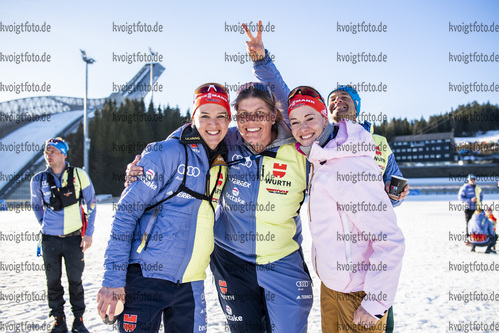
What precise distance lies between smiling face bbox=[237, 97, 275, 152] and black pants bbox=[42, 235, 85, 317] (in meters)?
3.15

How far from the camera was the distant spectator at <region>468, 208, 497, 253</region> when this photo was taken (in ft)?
26.6

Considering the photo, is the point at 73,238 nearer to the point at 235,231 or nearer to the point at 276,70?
the point at 235,231

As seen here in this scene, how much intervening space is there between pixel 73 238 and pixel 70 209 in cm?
40

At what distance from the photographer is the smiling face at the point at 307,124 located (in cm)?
231

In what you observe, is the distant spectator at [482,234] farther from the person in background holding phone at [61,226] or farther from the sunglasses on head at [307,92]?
the person in background holding phone at [61,226]

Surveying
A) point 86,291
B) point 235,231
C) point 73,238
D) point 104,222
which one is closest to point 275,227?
point 235,231

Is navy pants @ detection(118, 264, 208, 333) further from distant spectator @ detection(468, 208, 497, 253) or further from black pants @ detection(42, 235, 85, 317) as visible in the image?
distant spectator @ detection(468, 208, 497, 253)

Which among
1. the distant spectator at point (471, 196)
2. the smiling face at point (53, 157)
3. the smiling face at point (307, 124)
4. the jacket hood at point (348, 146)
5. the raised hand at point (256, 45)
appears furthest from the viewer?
the distant spectator at point (471, 196)

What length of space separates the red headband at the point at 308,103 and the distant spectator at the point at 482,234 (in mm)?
8055

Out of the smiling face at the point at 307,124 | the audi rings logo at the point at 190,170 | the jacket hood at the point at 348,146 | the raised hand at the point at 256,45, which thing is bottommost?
the audi rings logo at the point at 190,170

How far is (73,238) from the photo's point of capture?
4.30 m

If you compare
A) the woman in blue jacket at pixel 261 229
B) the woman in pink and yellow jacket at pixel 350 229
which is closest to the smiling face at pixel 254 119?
the woman in blue jacket at pixel 261 229

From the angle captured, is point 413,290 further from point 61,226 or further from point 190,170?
point 61,226

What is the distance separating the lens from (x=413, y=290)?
5.35 m
